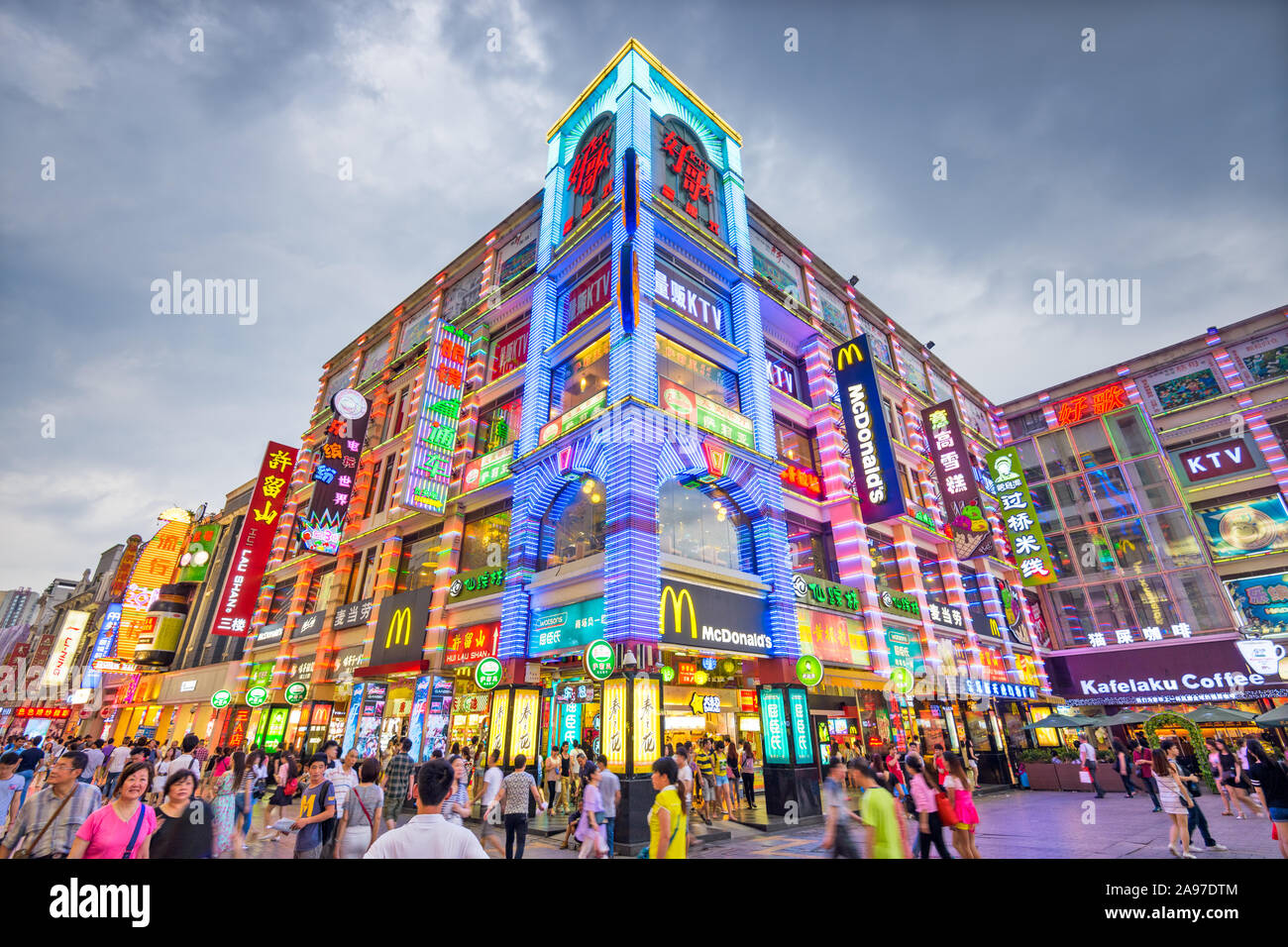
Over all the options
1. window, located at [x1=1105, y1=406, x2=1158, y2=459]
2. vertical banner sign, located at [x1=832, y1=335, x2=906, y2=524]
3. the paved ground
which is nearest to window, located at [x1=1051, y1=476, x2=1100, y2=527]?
window, located at [x1=1105, y1=406, x2=1158, y2=459]

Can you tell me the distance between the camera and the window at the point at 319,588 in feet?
93.7

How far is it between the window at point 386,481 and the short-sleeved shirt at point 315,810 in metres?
23.3

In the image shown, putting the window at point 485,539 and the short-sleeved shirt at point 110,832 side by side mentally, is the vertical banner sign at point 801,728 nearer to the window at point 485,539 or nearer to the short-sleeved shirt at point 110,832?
the window at point 485,539

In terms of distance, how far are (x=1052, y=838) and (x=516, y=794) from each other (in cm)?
1101

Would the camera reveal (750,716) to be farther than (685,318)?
Yes

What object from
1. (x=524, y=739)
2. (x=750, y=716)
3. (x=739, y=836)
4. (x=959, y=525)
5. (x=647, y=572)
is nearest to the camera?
(x=739, y=836)

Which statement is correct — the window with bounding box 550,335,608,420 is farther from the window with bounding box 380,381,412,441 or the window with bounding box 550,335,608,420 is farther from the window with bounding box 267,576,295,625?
the window with bounding box 267,576,295,625

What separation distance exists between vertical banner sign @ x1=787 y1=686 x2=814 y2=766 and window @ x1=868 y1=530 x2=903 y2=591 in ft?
33.7

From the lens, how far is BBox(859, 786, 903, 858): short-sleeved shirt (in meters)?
5.44

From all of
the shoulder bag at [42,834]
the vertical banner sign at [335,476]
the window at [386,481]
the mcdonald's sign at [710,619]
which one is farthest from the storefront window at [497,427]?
the shoulder bag at [42,834]
